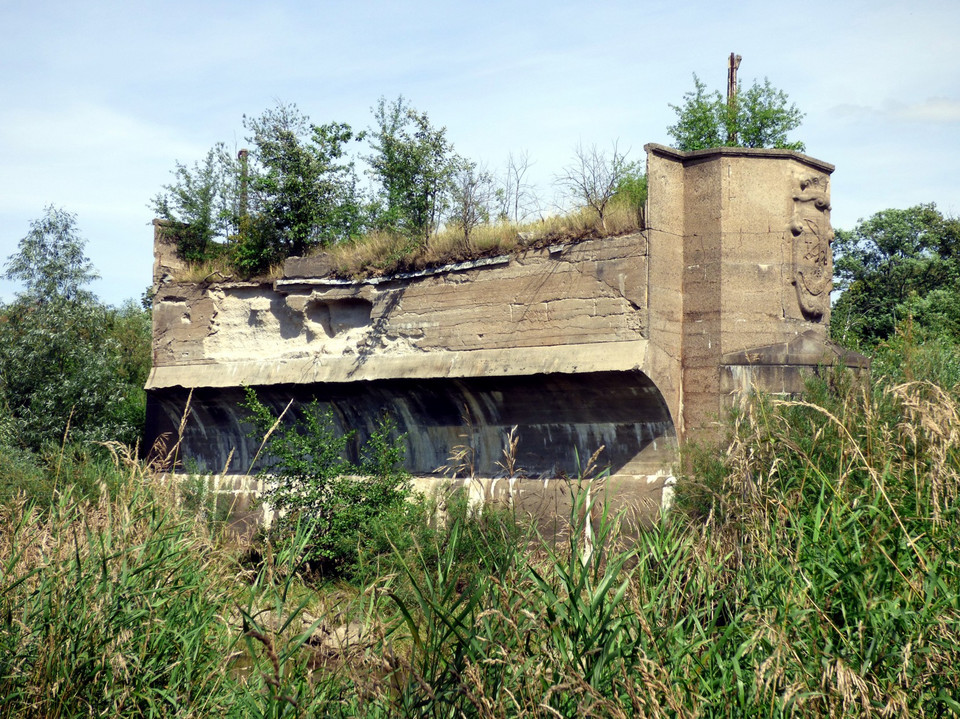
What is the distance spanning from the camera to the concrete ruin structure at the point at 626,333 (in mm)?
9094

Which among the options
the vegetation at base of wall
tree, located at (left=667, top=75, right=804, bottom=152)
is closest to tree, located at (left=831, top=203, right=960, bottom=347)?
tree, located at (left=667, top=75, right=804, bottom=152)

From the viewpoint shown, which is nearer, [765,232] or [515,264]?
[765,232]

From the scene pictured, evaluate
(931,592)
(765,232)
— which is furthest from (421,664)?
(765,232)

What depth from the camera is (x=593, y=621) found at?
457cm

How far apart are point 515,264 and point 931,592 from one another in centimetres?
601

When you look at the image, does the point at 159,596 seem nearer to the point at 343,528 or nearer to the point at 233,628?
the point at 233,628

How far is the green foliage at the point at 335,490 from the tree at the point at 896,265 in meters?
13.5

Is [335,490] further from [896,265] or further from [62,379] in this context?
[896,265]

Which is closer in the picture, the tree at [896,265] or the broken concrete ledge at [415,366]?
the broken concrete ledge at [415,366]

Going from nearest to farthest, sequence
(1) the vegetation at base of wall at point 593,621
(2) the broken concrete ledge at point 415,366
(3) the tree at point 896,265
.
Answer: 1. (1) the vegetation at base of wall at point 593,621
2. (2) the broken concrete ledge at point 415,366
3. (3) the tree at point 896,265

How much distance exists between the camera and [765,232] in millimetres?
9336

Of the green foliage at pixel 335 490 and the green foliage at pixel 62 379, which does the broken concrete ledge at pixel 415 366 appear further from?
the green foliage at pixel 62 379

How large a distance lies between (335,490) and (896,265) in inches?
768

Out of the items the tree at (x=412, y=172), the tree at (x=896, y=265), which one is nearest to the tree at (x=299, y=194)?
the tree at (x=412, y=172)
